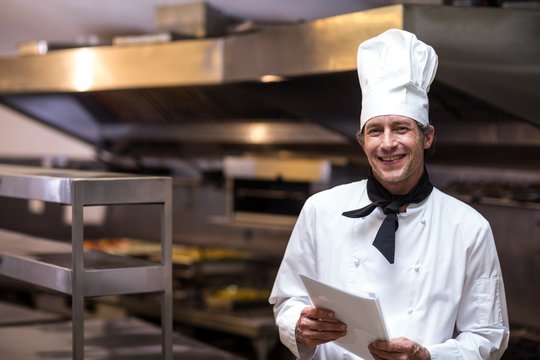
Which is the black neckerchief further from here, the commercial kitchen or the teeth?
the commercial kitchen

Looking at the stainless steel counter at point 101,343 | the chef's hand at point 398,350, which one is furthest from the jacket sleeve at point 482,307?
the stainless steel counter at point 101,343

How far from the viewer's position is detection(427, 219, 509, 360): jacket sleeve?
2141 millimetres

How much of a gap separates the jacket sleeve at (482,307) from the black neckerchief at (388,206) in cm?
17

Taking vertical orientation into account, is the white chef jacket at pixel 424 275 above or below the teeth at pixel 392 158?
below

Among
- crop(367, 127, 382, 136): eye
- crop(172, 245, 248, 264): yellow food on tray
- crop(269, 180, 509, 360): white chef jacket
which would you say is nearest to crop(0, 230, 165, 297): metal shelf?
crop(269, 180, 509, 360): white chef jacket

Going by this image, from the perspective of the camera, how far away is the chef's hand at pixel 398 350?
1.99 meters

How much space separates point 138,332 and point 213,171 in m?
2.87

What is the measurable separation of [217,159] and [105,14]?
151cm

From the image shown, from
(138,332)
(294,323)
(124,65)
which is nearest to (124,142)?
(124,65)

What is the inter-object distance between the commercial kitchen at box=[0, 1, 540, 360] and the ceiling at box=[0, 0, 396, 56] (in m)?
0.07

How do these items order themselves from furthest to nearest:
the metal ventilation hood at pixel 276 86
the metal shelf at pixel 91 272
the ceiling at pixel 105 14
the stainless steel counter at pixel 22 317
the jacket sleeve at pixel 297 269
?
the ceiling at pixel 105 14, the stainless steel counter at pixel 22 317, the metal ventilation hood at pixel 276 86, the metal shelf at pixel 91 272, the jacket sleeve at pixel 297 269

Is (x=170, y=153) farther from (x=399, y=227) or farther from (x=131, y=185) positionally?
(x=399, y=227)

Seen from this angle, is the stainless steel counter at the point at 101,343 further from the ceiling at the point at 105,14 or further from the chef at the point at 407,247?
the ceiling at the point at 105,14

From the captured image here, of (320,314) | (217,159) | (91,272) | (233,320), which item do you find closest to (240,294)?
(233,320)
